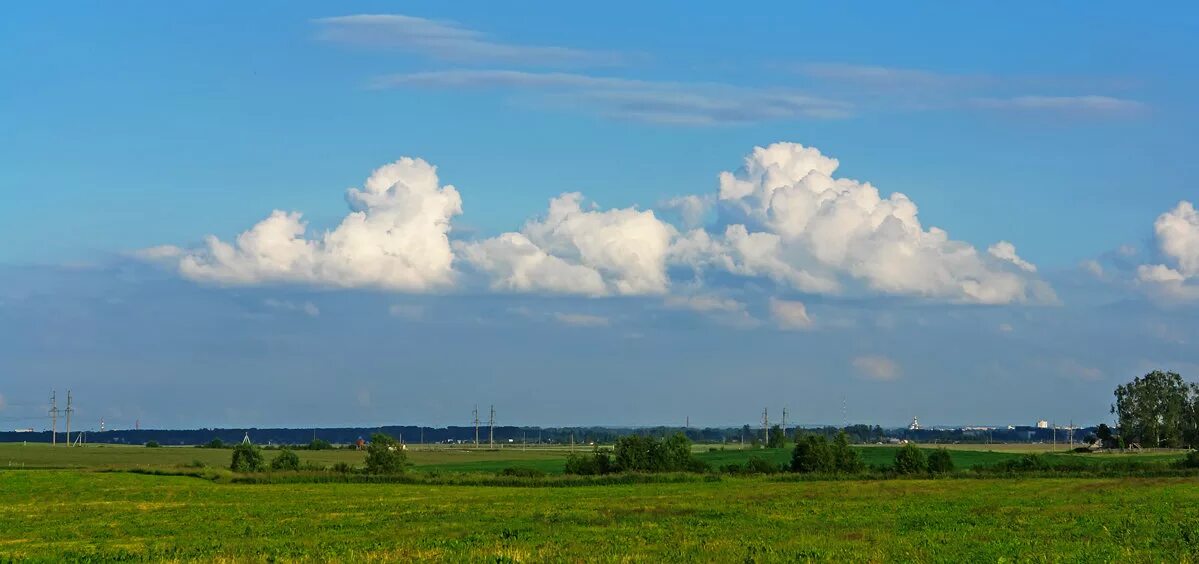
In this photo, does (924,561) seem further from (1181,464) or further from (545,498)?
(1181,464)

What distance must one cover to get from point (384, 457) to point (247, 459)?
23748 millimetres

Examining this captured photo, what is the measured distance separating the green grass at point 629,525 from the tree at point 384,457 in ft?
163

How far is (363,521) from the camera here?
62.2m

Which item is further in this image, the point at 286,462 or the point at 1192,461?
the point at 286,462

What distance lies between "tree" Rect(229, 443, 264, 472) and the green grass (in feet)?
196

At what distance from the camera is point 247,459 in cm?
16538

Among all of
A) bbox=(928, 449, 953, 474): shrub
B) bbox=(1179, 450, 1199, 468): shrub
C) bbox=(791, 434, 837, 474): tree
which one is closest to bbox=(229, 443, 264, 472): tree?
bbox=(791, 434, 837, 474): tree

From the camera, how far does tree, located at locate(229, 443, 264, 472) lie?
16000 cm

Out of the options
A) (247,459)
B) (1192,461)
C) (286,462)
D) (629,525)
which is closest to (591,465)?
(286,462)

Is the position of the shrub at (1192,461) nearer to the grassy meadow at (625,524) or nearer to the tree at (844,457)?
the tree at (844,457)

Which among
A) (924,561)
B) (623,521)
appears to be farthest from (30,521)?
(924,561)

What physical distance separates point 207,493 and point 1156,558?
255 ft

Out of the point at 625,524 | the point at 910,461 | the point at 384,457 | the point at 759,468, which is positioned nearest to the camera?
the point at 625,524

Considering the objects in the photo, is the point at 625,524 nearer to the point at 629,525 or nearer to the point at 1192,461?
the point at 629,525
